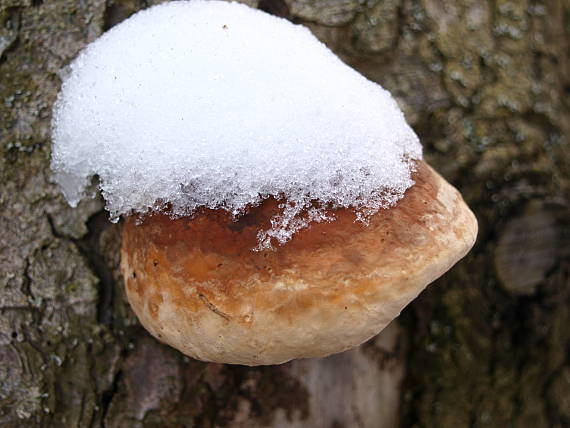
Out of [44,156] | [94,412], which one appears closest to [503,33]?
[44,156]

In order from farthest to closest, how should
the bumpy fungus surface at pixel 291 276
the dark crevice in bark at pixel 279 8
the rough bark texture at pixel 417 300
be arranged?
1. the dark crevice in bark at pixel 279 8
2. the rough bark texture at pixel 417 300
3. the bumpy fungus surface at pixel 291 276

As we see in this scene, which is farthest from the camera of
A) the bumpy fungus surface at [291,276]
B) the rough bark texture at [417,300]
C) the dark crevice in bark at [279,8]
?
the dark crevice in bark at [279,8]

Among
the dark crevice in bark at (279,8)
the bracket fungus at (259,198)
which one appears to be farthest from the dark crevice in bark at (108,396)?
the dark crevice in bark at (279,8)

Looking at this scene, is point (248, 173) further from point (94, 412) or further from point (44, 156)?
point (94, 412)

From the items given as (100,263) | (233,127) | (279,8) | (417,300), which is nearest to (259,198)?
(233,127)

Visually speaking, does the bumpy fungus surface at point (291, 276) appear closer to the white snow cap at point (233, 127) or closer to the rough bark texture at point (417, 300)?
the white snow cap at point (233, 127)

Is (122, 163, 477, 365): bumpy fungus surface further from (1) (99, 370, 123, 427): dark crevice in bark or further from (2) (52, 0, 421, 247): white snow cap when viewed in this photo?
(1) (99, 370, 123, 427): dark crevice in bark
